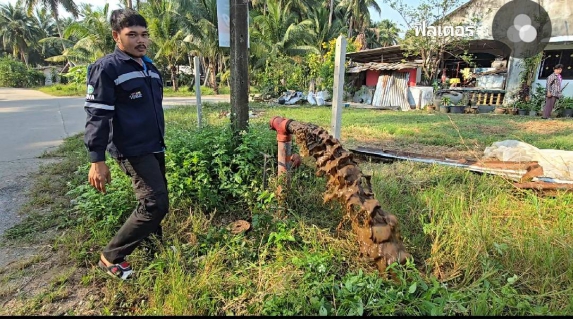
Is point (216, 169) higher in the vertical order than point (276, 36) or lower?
lower

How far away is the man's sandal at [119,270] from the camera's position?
1983 millimetres

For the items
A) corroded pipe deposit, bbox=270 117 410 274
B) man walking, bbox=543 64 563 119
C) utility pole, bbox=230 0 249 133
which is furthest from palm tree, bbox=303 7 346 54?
corroded pipe deposit, bbox=270 117 410 274

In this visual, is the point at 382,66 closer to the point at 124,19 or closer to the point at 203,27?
the point at 203,27

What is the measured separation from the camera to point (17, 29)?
125ft

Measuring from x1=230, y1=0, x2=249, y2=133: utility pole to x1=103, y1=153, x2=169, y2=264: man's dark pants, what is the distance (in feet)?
4.65

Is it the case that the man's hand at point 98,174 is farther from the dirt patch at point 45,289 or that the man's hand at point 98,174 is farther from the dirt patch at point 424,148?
the dirt patch at point 424,148

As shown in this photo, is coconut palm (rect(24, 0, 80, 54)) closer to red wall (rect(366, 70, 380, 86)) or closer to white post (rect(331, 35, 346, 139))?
red wall (rect(366, 70, 380, 86))

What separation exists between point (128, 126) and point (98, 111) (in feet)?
0.63

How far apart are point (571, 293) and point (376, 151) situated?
283cm

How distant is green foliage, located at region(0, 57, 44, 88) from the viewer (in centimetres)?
3060

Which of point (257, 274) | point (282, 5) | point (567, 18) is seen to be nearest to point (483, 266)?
Result: point (257, 274)

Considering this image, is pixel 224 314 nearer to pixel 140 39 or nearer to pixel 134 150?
pixel 134 150

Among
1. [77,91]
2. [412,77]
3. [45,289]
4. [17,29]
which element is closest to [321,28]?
[412,77]

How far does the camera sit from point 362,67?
1692cm
